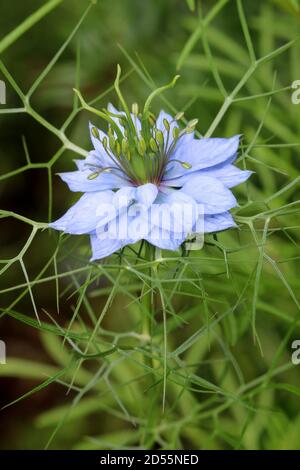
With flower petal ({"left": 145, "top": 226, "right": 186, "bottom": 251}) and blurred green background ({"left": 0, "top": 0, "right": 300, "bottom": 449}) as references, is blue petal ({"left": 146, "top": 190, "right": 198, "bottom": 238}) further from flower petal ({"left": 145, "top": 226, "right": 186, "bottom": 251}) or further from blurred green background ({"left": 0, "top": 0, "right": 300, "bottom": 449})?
blurred green background ({"left": 0, "top": 0, "right": 300, "bottom": 449})

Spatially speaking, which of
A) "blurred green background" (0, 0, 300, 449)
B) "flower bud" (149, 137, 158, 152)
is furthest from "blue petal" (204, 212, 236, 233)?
"blurred green background" (0, 0, 300, 449)

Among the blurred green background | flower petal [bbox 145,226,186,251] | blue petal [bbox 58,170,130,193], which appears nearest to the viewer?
flower petal [bbox 145,226,186,251]

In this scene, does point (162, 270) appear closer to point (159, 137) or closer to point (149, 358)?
point (149, 358)

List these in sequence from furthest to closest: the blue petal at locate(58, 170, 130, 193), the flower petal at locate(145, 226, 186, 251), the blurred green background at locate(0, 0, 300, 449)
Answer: the blurred green background at locate(0, 0, 300, 449), the blue petal at locate(58, 170, 130, 193), the flower petal at locate(145, 226, 186, 251)

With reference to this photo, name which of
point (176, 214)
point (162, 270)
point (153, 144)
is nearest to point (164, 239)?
point (176, 214)

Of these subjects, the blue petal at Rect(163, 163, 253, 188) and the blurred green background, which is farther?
the blurred green background

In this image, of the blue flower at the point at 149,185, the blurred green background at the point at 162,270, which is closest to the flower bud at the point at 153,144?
the blue flower at the point at 149,185
